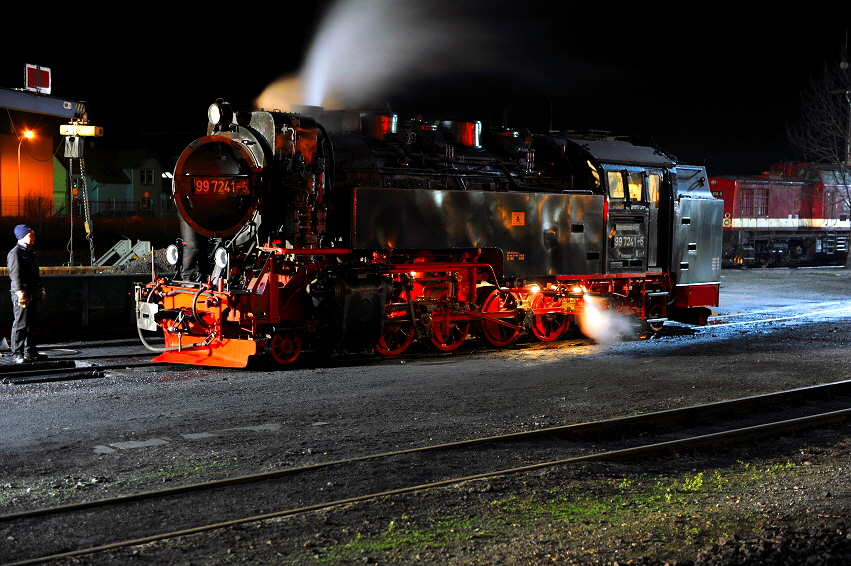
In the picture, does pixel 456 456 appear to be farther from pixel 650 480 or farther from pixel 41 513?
pixel 41 513

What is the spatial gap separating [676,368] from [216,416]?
19.4ft

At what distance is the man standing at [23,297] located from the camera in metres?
9.70

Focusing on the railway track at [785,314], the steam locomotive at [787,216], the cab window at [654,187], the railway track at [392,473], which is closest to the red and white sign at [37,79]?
the cab window at [654,187]

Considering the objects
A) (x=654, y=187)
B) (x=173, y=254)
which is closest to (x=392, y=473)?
(x=173, y=254)

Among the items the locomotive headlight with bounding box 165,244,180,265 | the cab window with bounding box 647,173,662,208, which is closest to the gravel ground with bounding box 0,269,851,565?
the locomotive headlight with bounding box 165,244,180,265

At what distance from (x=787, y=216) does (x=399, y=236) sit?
29367mm

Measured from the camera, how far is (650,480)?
5.81 meters

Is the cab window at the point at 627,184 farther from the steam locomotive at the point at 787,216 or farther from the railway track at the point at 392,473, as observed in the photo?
the steam locomotive at the point at 787,216

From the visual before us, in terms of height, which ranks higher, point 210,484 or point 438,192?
point 438,192

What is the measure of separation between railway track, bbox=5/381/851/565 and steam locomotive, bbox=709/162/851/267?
26836 mm

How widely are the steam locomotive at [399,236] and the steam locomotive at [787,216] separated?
21.3 m

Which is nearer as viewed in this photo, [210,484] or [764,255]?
[210,484]

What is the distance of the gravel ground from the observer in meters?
4.39

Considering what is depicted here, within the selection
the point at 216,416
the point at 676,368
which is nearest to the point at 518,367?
the point at 676,368
